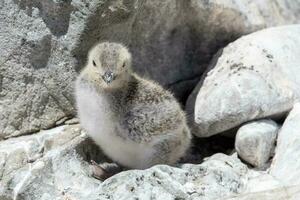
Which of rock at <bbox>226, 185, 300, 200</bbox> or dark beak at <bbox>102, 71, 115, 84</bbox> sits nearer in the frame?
rock at <bbox>226, 185, 300, 200</bbox>

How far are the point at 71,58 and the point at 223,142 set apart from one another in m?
1.27

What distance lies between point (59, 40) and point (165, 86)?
3.18ft

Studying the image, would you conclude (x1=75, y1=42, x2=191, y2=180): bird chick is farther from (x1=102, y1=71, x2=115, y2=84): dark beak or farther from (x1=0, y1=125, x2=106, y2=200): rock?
(x1=0, y1=125, x2=106, y2=200): rock

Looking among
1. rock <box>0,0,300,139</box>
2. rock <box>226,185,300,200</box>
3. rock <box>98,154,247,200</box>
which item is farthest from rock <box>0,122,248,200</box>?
rock <box>226,185,300,200</box>

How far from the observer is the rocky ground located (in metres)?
4.62

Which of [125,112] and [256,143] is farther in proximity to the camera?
[256,143]

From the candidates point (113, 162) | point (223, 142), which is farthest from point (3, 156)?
point (223, 142)

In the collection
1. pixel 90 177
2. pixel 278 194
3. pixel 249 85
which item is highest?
pixel 249 85

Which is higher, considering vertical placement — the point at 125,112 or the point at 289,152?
the point at 125,112

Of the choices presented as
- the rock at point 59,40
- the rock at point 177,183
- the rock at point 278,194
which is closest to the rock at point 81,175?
the rock at point 177,183

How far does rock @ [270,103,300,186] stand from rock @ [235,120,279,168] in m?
A: 0.07

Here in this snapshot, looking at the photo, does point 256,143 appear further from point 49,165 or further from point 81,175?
point 49,165

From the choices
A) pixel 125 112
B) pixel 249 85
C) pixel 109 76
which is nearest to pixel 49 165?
pixel 125 112

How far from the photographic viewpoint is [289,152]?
465 cm
